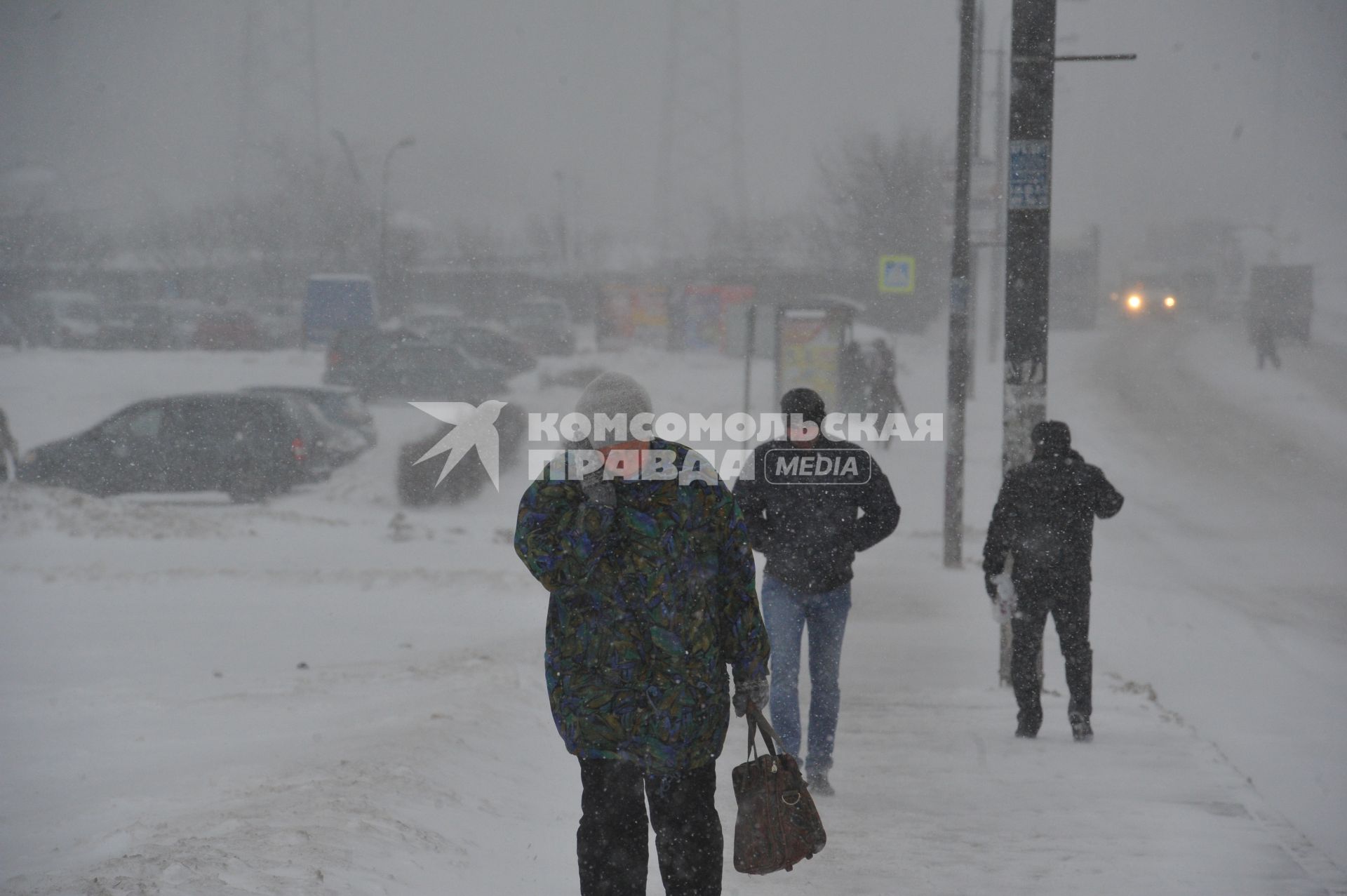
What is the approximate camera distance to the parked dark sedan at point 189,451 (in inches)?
592

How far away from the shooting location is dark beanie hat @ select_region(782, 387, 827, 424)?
466 cm

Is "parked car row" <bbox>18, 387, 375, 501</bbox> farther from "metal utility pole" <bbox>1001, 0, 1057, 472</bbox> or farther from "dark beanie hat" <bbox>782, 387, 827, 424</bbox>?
"dark beanie hat" <bbox>782, 387, 827, 424</bbox>

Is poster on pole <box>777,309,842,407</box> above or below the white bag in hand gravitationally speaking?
above

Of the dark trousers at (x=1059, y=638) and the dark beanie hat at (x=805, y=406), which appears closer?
the dark beanie hat at (x=805, y=406)

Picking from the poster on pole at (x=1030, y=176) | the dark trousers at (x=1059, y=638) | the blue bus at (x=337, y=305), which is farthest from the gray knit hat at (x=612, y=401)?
the blue bus at (x=337, y=305)

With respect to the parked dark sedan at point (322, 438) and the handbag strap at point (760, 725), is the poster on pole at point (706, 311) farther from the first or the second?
the handbag strap at point (760, 725)

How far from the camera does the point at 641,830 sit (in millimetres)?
2914

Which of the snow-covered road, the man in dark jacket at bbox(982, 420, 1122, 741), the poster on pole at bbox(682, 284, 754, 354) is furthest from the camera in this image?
the poster on pole at bbox(682, 284, 754, 354)

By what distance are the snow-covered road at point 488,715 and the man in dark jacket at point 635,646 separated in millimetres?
1012

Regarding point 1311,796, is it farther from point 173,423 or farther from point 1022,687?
point 173,423

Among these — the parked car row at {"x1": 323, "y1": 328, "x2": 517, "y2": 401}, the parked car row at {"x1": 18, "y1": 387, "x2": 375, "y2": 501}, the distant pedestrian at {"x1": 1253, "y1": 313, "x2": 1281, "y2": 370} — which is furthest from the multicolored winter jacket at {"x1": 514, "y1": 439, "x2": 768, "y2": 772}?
the distant pedestrian at {"x1": 1253, "y1": 313, "x2": 1281, "y2": 370}

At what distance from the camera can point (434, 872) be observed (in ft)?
12.1

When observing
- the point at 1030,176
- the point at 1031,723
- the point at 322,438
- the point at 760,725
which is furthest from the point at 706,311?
the point at 760,725
